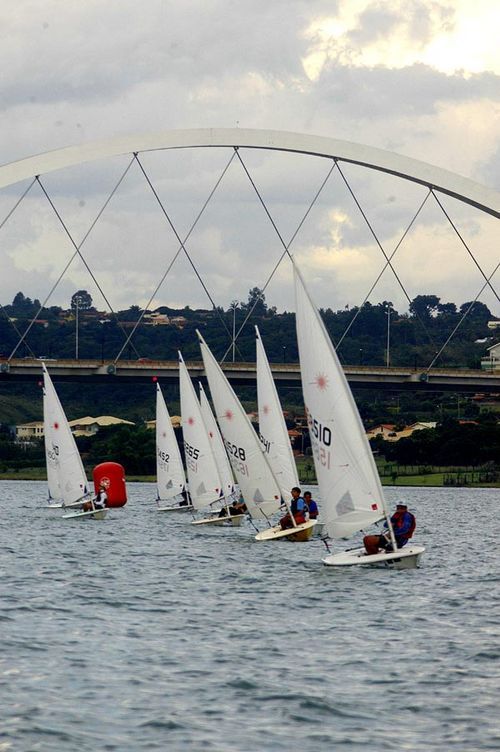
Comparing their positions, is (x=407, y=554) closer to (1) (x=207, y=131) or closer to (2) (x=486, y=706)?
(2) (x=486, y=706)

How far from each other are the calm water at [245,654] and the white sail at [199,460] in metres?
17.3

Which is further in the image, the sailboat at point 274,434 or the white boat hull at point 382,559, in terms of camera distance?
the sailboat at point 274,434

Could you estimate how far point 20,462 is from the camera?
15088 centimetres

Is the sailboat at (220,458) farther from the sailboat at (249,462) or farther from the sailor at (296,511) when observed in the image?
the sailor at (296,511)

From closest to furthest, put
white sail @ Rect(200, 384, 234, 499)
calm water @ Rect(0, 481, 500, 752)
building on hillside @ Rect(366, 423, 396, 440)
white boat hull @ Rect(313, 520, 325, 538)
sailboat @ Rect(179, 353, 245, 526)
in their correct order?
calm water @ Rect(0, 481, 500, 752), white boat hull @ Rect(313, 520, 325, 538), sailboat @ Rect(179, 353, 245, 526), white sail @ Rect(200, 384, 234, 499), building on hillside @ Rect(366, 423, 396, 440)

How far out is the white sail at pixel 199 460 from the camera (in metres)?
57.9

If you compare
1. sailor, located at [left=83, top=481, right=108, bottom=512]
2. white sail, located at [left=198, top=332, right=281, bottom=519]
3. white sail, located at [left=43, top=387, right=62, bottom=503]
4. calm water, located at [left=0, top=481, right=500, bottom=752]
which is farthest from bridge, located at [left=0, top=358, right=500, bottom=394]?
calm water, located at [left=0, top=481, right=500, bottom=752]

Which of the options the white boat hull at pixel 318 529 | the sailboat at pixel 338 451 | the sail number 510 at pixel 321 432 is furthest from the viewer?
the white boat hull at pixel 318 529

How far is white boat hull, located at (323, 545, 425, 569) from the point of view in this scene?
104ft

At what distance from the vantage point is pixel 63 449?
63.2 meters

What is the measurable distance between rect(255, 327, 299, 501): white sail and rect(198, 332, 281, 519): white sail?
5.30 feet

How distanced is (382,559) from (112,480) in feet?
137

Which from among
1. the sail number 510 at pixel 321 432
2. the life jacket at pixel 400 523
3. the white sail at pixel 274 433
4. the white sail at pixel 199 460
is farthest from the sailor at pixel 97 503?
the life jacket at pixel 400 523

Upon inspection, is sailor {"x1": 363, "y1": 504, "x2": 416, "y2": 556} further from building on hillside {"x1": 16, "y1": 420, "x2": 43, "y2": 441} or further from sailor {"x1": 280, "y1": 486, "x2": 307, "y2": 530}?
building on hillside {"x1": 16, "y1": 420, "x2": 43, "y2": 441}
